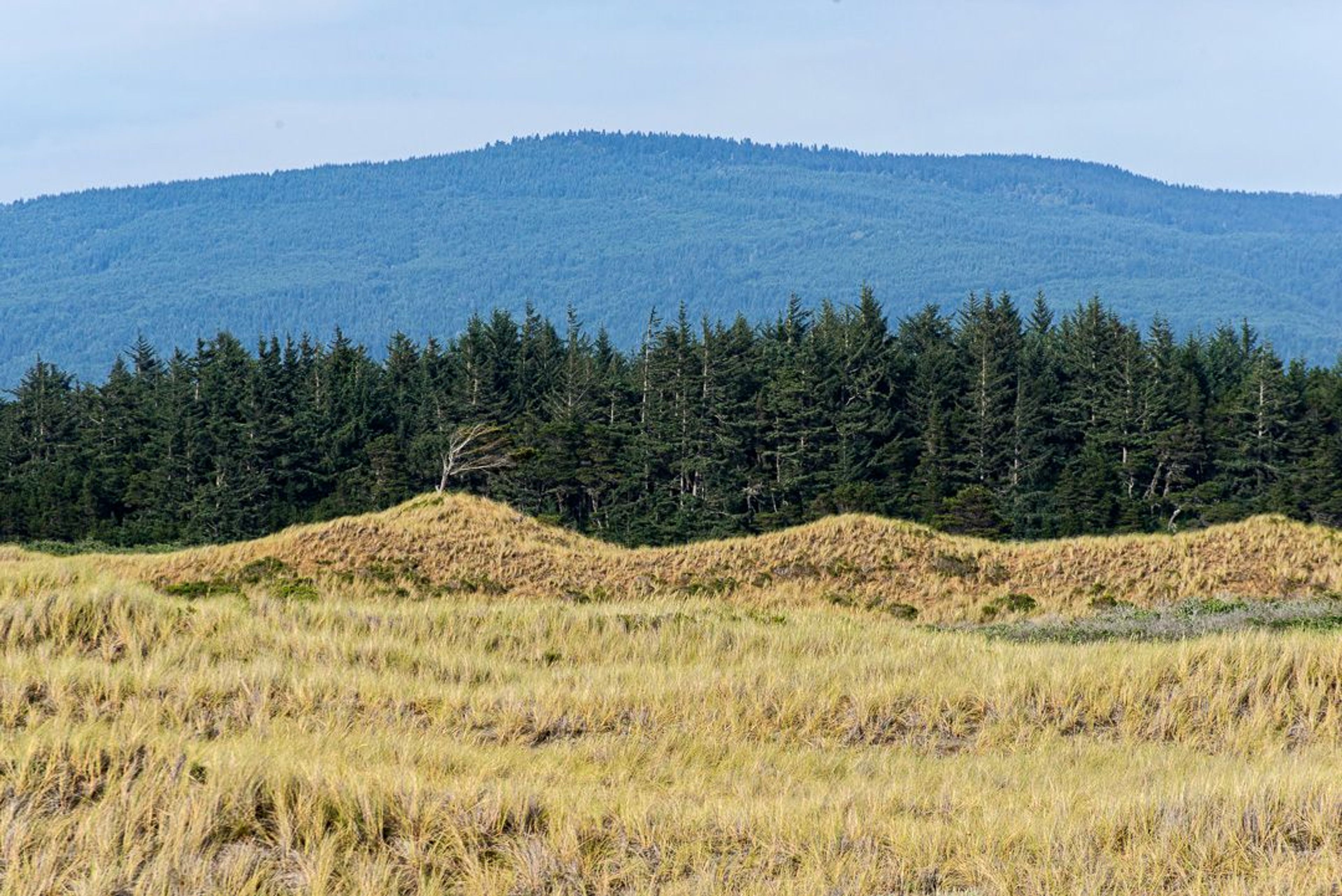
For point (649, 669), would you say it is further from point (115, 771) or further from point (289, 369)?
point (289, 369)

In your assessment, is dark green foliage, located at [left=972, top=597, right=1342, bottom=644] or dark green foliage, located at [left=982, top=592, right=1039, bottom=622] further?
dark green foliage, located at [left=982, top=592, right=1039, bottom=622]

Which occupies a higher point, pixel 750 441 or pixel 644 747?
pixel 644 747

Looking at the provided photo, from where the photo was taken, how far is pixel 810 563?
24844 millimetres

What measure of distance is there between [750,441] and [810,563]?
45.6m

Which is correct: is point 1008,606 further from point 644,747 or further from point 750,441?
point 750,441

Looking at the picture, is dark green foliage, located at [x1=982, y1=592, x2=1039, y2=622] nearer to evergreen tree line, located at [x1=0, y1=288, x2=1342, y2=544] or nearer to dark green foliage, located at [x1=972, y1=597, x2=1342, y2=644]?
dark green foliage, located at [x1=972, y1=597, x2=1342, y2=644]

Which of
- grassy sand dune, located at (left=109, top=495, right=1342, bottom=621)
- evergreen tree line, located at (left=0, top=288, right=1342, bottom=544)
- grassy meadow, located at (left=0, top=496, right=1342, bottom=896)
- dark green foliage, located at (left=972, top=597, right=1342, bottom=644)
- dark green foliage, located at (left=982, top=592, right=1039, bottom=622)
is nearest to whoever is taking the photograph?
grassy meadow, located at (left=0, top=496, right=1342, bottom=896)

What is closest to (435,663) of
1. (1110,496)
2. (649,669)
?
(649,669)

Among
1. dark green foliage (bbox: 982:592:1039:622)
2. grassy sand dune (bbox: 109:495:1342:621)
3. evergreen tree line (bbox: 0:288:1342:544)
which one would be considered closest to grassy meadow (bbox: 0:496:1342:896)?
dark green foliage (bbox: 982:592:1039:622)

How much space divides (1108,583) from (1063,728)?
11392 millimetres

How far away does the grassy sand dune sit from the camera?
2258 centimetres

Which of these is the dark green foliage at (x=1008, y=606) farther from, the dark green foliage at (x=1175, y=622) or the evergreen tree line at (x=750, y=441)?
the evergreen tree line at (x=750, y=441)

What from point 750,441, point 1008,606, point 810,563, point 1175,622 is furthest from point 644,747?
point 750,441

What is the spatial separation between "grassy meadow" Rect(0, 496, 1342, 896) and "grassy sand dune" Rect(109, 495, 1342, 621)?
1240 mm
